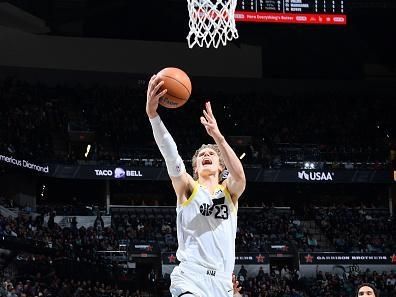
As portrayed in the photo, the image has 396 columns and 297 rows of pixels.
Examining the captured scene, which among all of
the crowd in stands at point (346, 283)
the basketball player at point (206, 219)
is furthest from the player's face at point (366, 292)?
the crowd in stands at point (346, 283)

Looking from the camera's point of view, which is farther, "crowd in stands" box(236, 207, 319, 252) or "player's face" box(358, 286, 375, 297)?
"crowd in stands" box(236, 207, 319, 252)

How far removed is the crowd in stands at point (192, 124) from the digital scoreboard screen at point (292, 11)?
8.53 metres

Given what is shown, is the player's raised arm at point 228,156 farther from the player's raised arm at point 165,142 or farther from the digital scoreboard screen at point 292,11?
the digital scoreboard screen at point 292,11

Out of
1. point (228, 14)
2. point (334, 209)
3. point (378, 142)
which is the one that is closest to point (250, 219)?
point (334, 209)

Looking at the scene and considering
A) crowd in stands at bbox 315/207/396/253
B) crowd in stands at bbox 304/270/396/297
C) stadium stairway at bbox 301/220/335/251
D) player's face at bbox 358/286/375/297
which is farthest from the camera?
stadium stairway at bbox 301/220/335/251

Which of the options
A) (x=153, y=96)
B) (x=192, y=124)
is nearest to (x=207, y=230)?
(x=153, y=96)

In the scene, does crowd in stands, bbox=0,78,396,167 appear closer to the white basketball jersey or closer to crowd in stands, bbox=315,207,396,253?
crowd in stands, bbox=315,207,396,253

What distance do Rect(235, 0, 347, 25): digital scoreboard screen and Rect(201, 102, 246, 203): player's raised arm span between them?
18.0 m

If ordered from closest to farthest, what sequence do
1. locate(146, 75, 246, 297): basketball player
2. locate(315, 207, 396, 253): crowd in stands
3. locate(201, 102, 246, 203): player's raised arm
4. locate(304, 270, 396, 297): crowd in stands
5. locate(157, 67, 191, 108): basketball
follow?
locate(201, 102, 246, 203): player's raised arm < locate(146, 75, 246, 297): basketball player < locate(157, 67, 191, 108): basketball < locate(304, 270, 396, 297): crowd in stands < locate(315, 207, 396, 253): crowd in stands

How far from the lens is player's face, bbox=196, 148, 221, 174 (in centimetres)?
608

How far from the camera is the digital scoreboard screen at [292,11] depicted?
78.5ft

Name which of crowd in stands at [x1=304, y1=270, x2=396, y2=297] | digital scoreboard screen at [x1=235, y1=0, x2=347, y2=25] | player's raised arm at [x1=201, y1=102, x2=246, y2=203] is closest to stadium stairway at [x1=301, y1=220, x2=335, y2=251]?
crowd in stands at [x1=304, y1=270, x2=396, y2=297]

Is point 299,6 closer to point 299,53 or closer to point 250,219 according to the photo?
point 250,219

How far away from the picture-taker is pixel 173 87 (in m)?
6.02
